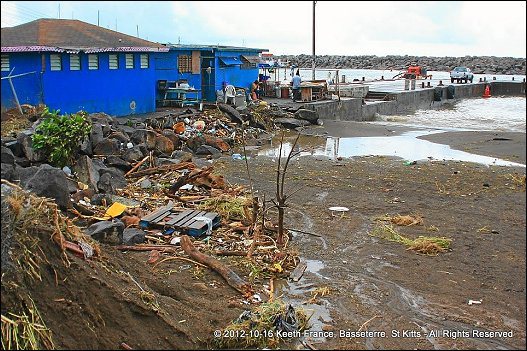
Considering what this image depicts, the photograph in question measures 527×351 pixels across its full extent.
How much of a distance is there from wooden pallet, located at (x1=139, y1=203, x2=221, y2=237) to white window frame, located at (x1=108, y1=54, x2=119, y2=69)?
1234 centimetres

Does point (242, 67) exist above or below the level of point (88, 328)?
above

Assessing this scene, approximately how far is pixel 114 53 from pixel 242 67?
847 cm

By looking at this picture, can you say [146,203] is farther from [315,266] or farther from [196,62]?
[196,62]

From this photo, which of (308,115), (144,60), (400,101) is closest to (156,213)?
(144,60)

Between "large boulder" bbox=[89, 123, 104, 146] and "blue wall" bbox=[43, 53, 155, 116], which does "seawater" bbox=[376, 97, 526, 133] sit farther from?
"large boulder" bbox=[89, 123, 104, 146]

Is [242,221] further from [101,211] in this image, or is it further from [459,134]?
[459,134]

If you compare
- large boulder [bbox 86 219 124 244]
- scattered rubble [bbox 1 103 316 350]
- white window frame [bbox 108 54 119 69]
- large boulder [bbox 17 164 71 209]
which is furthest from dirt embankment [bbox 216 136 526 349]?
white window frame [bbox 108 54 119 69]

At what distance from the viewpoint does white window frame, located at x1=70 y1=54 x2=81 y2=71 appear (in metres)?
19.4

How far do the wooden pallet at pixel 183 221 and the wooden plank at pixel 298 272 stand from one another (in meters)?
1.90

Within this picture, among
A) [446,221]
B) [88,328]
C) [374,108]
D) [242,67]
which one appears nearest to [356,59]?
[374,108]

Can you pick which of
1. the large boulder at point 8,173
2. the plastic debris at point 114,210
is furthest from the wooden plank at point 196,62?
the large boulder at point 8,173

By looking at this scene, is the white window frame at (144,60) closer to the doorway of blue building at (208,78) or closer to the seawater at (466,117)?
the doorway of blue building at (208,78)

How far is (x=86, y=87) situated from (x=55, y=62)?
1507 millimetres

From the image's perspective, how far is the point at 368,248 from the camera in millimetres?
9594
